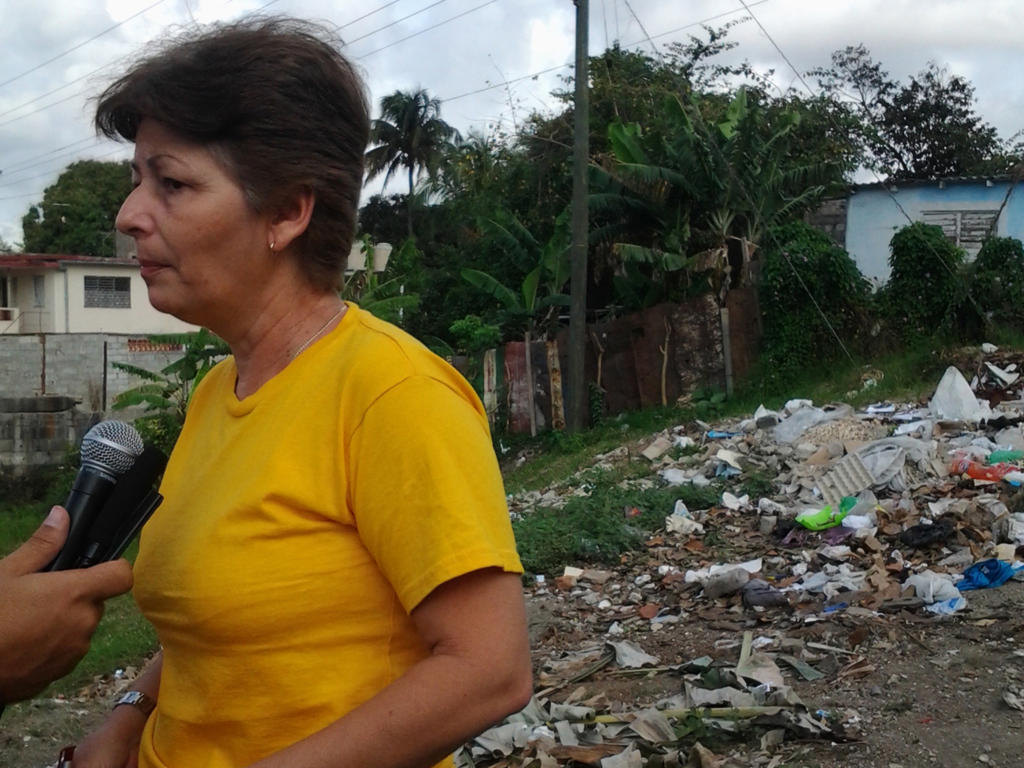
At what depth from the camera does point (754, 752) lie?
4.12 meters

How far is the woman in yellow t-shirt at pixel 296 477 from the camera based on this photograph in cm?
129

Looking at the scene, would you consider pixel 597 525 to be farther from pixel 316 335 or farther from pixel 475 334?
pixel 475 334

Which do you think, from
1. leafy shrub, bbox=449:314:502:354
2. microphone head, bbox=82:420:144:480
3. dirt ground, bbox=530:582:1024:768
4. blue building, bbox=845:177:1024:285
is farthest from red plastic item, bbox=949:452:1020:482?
blue building, bbox=845:177:1024:285

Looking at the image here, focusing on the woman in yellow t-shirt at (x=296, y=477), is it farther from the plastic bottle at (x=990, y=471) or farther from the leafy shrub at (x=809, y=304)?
the leafy shrub at (x=809, y=304)

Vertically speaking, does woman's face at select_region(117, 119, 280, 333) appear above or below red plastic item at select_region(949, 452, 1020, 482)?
above

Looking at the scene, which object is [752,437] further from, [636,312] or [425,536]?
[425,536]

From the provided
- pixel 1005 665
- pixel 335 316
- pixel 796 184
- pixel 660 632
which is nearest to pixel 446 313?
pixel 796 184

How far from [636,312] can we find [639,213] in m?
1.70

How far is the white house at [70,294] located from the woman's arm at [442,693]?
29.8 meters

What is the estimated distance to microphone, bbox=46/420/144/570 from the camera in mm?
1532

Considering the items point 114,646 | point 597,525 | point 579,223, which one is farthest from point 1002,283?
point 114,646

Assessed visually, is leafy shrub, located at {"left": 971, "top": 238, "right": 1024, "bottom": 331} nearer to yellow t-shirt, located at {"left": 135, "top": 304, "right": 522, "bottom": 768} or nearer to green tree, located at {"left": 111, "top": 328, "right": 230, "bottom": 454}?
green tree, located at {"left": 111, "top": 328, "right": 230, "bottom": 454}

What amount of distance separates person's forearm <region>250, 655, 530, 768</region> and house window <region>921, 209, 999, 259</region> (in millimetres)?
18852

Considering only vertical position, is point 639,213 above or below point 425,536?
above
